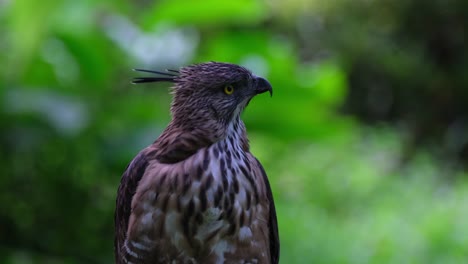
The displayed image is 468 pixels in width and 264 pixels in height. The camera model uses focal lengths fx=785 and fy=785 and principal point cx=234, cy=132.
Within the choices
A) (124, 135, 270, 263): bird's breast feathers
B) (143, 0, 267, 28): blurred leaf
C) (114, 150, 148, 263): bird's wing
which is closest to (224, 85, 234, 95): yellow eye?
(124, 135, 270, 263): bird's breast feathers

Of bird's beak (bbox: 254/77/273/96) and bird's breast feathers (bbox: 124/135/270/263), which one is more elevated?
bird's beak (bbox: 254/77/273/96)

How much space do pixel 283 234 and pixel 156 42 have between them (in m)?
1.54

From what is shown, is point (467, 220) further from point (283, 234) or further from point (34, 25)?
point (34, 25)

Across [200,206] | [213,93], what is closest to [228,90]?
[213,93]

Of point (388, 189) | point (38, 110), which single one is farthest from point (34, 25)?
point (388, 189)

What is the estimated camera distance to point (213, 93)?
1.93m

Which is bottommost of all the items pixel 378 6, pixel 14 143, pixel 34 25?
pixel 14 143

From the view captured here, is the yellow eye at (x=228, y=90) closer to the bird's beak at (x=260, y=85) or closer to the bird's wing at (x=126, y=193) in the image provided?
the bird's beak at (x=260, y=85)

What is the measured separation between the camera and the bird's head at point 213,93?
1.91 m

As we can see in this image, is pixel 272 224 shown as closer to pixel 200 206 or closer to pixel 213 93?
pixel 200 206

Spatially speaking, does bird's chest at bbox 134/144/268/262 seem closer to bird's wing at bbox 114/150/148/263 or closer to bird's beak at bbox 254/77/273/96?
bird's wing at bbox 114/150/148/263

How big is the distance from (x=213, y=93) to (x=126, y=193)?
0.35m

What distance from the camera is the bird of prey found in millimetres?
1894

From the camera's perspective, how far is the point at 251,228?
196 centimetres
